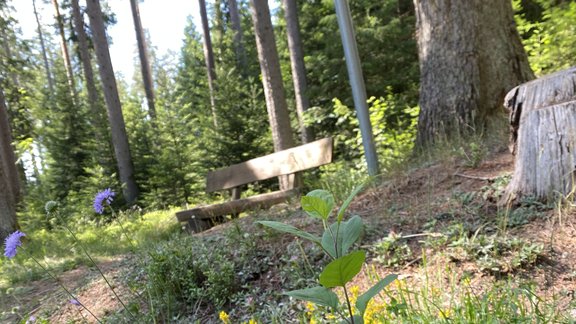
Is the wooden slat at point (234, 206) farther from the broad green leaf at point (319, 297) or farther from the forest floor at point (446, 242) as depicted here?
the broad green leaf at point (319, 297)

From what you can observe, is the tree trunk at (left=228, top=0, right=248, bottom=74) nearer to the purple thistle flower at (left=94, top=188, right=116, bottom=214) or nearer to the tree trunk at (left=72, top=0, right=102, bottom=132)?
the tree trunk at (left=72, top=0, right=102, bottom=132)

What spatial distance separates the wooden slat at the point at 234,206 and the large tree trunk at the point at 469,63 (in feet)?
6.78

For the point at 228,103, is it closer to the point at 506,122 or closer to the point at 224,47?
the point at 506,122

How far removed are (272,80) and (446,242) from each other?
660cm

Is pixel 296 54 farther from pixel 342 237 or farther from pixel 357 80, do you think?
pixel 342 237

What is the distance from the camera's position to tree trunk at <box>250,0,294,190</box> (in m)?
8.49

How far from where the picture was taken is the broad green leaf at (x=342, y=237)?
3.26ft

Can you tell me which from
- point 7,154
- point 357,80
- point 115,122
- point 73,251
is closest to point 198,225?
point 73,251

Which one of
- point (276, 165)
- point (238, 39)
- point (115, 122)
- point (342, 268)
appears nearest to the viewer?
point (342, 268)

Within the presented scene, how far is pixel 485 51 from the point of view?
5.02m

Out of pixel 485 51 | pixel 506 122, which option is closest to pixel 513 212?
pixel 506 122

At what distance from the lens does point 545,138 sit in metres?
2.66

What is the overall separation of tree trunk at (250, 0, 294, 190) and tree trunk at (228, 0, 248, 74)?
1119 centimetres

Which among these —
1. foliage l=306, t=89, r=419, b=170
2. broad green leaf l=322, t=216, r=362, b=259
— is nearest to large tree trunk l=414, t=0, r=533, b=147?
foliage l=306, t=89, r=419, b=170
